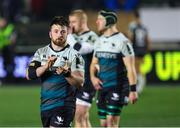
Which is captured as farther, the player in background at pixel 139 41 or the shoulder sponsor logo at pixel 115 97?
the player in background at pixel 139 41

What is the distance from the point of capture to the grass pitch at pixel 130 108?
15629mm

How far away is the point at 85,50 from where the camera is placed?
12836 mm

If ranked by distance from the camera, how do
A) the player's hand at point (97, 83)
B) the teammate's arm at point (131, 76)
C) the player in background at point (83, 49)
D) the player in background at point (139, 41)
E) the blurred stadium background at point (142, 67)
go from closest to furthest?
the teammate's arm at point (131, 76), the player's hand at point (97, 83), the player in background at point (83, 49), the blurred stadium background at point (142, 67), the player in background at point (139, 41)

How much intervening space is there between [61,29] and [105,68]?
2977mm

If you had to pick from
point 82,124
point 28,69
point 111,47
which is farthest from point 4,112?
point 28,69

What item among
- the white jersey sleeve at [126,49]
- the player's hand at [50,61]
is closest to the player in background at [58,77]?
the player's hand at [50,61]

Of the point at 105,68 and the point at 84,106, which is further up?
the point at 105,68

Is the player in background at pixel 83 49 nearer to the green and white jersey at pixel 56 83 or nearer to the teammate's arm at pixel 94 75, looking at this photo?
the teammate's arm at pixel 94 75

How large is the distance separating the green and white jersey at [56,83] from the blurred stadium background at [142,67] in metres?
5.66

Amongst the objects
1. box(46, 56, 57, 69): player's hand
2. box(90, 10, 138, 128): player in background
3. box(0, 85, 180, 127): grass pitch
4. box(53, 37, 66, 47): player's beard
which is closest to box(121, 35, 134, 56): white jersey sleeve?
box(90, 10, 138, 128): player in background

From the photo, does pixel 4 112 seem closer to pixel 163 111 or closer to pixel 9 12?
pixel 163 111

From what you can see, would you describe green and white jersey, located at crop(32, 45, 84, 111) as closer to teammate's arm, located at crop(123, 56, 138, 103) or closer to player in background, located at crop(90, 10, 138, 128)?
teammate's arm, located at crop(123, 56, 138, 103)

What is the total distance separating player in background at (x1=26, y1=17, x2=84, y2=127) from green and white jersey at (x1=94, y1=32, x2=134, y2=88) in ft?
8.19

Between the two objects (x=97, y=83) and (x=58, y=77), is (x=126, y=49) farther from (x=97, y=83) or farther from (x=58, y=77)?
(x=58, y=77)
